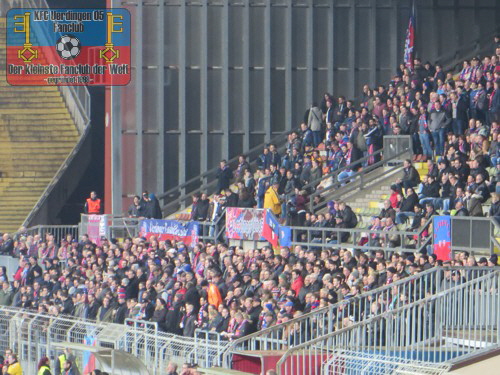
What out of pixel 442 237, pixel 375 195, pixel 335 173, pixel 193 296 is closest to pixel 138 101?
pixel 335 173

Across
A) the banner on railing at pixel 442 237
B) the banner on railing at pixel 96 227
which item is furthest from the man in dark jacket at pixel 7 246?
the banner on railing at pixel 442 237

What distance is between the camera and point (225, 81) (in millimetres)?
38812

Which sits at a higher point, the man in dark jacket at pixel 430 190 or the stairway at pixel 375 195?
the stairway at pixel 375 195

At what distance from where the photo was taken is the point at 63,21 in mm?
46406

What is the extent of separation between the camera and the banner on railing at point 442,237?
77.0 feet

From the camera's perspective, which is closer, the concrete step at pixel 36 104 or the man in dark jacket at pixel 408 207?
the man in dark jacket at pixel 408 207

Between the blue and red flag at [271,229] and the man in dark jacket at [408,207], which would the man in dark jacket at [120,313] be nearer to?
the blue and red flag at [271,229]

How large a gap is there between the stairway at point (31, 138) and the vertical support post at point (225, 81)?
369 inches

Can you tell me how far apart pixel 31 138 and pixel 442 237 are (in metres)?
25.5

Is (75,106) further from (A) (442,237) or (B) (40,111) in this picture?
(A) (442,237)

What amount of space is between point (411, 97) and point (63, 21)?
707 inches

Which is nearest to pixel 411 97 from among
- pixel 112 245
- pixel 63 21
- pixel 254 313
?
pixel 112 245

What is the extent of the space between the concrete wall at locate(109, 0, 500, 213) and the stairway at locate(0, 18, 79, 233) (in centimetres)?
825

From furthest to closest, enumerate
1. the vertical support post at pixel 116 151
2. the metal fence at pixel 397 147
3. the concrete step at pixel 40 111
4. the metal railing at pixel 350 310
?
the concrete step at pixel 40 111
the vertical support post at pixel 116 151
the metal fence at pixel 397 147
the metal railing at pixel 350 310
